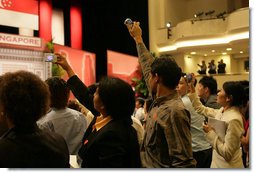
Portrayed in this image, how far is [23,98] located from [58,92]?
724 mm

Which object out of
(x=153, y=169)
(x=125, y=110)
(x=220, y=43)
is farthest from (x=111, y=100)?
(x=220, y=43)

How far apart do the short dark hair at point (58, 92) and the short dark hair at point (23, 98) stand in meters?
0.61

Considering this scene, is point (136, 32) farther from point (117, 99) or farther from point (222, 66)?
point (222, 66)

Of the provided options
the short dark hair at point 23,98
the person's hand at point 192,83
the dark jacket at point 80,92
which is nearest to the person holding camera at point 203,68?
the person's hand at point 192,83

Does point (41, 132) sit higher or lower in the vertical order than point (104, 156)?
higher

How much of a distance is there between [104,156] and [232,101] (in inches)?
44.8

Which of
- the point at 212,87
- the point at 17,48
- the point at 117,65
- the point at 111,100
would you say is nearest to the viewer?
the point at 111,100

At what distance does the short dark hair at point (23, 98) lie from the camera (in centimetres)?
140

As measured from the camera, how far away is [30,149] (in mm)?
1396

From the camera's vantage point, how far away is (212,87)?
3.25 m

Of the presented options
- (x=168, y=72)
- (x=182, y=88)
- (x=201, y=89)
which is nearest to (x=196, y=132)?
(x=182, y=88)

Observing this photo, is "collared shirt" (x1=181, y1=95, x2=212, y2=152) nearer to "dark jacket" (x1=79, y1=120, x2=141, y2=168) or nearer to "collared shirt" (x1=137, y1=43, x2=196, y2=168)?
"collared shirt" (x1=137, y1=43, x2=196, y2=168)

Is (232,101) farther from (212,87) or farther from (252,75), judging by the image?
(212,87)

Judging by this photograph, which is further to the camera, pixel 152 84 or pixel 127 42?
pixel 127 42
